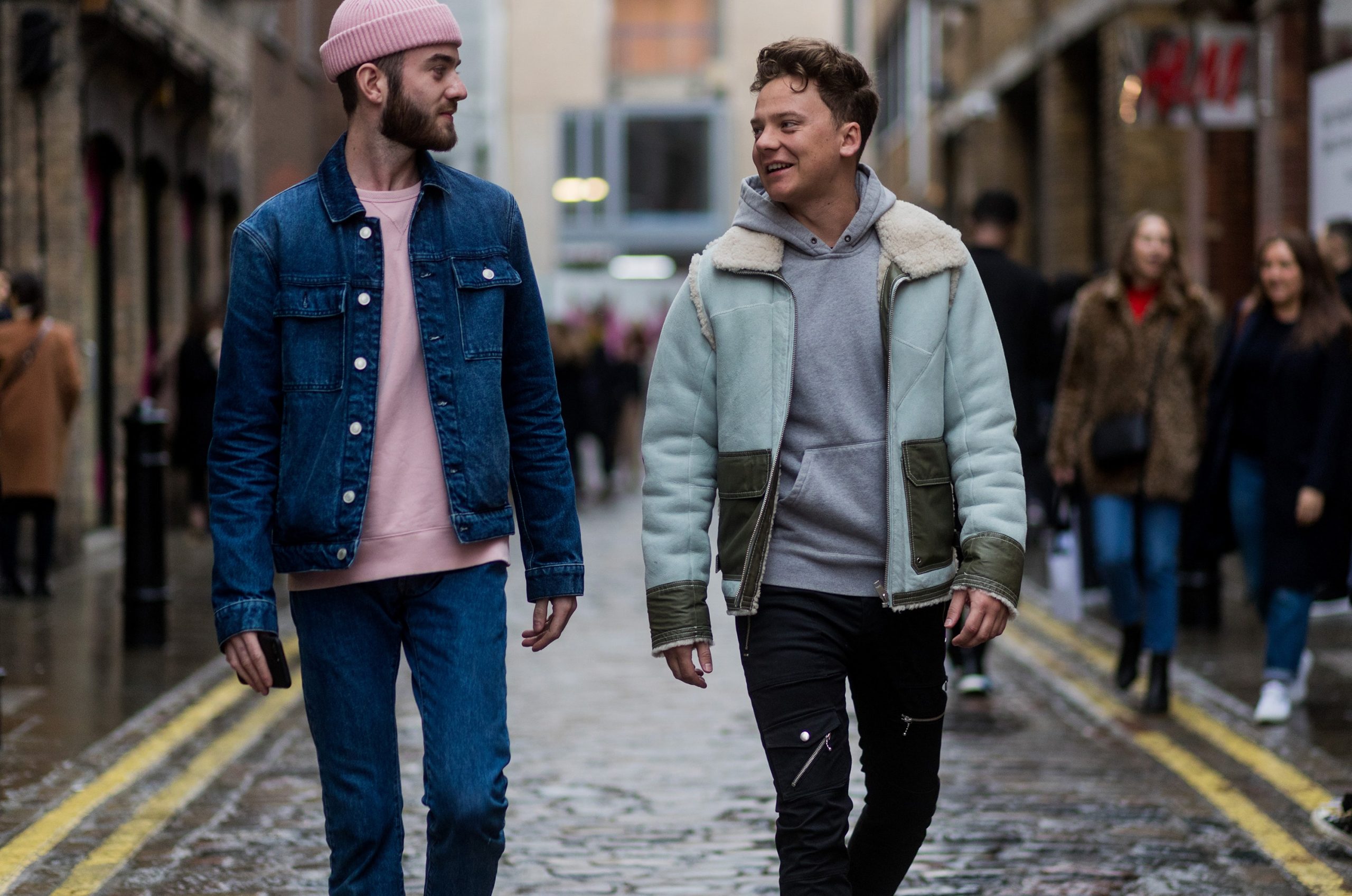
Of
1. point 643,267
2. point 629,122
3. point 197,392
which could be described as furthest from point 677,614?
point 643,267

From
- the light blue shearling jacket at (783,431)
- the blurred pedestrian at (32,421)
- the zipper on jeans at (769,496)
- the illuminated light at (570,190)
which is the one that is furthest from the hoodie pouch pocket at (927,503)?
the illuminated light at (570,190)

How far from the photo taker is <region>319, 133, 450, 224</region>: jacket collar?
3.72 meters

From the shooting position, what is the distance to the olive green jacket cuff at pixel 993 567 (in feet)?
12.6

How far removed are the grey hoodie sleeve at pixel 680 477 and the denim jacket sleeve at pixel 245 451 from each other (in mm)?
707

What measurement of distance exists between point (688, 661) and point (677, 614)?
89mm

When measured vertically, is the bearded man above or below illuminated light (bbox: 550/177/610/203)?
below

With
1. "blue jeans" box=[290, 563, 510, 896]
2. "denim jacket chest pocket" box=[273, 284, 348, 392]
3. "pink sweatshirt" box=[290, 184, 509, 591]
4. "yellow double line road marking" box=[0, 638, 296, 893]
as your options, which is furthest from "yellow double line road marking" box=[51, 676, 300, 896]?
"denim jacket chest pocket" box=[273, 284, 348, 392]

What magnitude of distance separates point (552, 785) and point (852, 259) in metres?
3.13

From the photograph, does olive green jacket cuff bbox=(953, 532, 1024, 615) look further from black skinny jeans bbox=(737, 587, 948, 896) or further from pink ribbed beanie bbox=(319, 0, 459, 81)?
pink ribbed beanie bbox=(319, 0, 459, 81)

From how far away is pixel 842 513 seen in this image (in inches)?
153

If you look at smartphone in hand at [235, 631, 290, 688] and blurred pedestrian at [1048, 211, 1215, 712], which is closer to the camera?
smartphone in hand at [235, 631, 290, 688]

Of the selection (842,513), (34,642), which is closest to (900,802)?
(842,513)

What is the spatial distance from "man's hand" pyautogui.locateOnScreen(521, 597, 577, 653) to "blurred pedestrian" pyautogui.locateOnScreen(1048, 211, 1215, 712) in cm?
441

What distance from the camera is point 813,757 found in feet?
12.6
